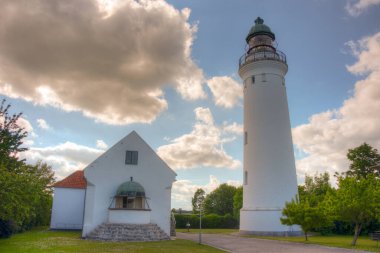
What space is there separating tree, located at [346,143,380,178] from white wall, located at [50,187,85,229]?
29.3 meters

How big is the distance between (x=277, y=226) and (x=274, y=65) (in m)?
14.8

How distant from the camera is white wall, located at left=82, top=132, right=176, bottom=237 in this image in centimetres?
2464

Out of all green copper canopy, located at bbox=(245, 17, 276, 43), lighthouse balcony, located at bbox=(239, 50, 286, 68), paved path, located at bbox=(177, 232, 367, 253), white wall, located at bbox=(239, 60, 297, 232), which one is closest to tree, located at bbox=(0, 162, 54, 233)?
paved path, located at bbox=(177, 232, 367, 253)

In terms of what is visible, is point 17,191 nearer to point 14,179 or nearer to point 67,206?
point 14,179

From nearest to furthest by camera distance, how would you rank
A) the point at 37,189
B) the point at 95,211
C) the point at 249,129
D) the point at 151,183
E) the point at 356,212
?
the point at 37,189 → the point at 356,212 → the point at 95,211 → the point at 151,183 → the point at 249,129

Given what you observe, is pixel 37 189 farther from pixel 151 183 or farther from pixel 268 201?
pixel 268 201

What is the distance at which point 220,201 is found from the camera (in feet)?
210

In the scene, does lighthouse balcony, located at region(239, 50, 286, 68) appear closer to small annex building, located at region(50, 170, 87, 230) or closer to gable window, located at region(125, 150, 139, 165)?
gable window, located at region(125, 150, 139, 165)

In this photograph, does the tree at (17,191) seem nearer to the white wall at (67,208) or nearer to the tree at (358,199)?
the white wall at (67,208)

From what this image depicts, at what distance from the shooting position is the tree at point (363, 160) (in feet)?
117

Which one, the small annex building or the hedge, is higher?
the small annex building

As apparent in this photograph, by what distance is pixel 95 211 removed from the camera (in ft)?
80.1

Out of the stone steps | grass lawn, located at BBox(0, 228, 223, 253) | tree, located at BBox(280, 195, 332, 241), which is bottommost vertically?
grass lawn, located at BBox(0, 228, 223, 253)

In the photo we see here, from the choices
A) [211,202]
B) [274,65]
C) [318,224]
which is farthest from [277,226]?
[211,202]
